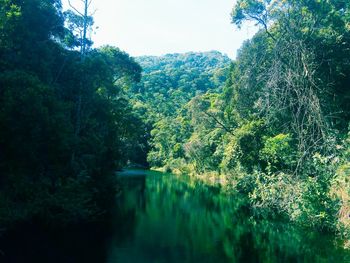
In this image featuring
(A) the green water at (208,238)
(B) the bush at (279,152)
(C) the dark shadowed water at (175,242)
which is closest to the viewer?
(C) the dark shadowed water at (175,242)

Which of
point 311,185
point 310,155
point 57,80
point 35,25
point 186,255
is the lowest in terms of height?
point 186,255

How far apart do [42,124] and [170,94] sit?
8460cm

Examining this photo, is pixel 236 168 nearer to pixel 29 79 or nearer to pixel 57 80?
pixel 57 80

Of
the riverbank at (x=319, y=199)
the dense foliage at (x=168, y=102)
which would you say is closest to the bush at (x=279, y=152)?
the riverbank at (x=319, y=199)

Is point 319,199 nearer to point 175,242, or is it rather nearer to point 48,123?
point 175,242

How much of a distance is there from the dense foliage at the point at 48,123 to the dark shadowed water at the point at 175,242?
1.44 m

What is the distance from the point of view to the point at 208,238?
1675 cm

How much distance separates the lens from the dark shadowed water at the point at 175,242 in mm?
12703

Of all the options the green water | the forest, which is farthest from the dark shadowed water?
the forest

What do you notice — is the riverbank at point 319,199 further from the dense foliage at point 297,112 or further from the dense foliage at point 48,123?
the dense foliage at point 48,123

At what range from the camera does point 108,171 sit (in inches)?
952

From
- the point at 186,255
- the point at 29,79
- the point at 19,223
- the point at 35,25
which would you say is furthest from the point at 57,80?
the point at 186,255

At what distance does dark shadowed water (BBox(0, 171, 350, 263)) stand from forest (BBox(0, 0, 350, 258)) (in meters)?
1.01

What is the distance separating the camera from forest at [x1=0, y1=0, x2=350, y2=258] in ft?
45.3
